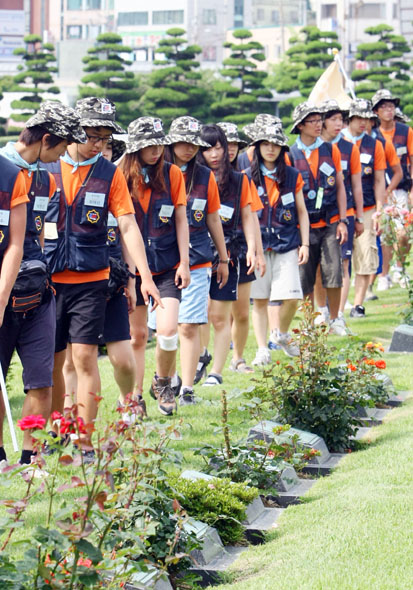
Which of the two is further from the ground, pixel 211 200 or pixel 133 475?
pixel 211 200

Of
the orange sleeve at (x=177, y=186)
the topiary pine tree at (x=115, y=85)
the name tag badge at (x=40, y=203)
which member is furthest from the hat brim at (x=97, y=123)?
the topiary pine tree at (x=115, y=85)

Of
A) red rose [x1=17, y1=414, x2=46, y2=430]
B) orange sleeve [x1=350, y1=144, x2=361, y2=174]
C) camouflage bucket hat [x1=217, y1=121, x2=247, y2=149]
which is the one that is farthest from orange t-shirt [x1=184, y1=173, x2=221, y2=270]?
red rose [x1=17, y1=414, x2=46, y2=430]

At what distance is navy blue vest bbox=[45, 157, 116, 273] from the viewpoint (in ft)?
23.0

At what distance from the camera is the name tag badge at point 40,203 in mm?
6520

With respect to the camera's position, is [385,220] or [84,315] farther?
[385,220]

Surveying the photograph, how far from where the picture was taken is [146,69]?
120750mm

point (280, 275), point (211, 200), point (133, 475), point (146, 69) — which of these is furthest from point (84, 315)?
point (146, 69)

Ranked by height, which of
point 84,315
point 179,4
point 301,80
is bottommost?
point 84,315

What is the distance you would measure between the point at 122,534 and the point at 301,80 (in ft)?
175

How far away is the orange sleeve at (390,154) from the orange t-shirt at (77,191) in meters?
8.02

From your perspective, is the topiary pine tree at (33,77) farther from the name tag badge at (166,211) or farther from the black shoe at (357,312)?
the name tag badge at (166,211)

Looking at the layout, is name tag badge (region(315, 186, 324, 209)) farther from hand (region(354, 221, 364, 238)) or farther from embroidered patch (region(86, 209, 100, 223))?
embroidered patch (region(86, 209, 100, 223))

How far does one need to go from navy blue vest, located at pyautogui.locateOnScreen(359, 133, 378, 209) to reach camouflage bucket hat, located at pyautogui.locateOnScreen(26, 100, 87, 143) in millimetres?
7852

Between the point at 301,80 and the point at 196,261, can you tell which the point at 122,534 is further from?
the point at 301,80
